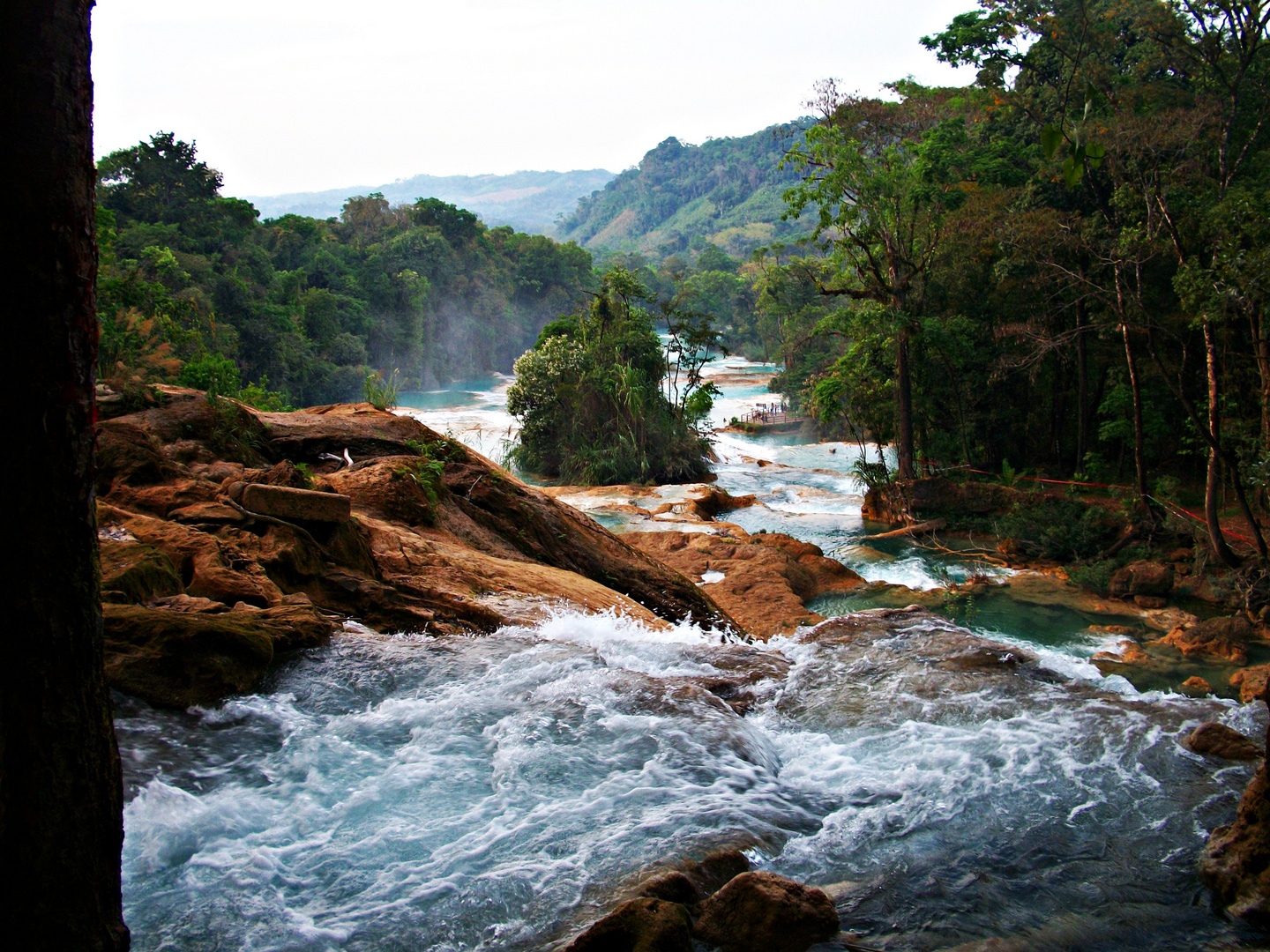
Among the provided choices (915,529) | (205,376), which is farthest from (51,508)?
(915,529)

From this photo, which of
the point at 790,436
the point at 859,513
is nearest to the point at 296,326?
the point at 790,436

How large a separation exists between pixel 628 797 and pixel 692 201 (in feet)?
506

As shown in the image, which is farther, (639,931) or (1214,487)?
(1214,487)

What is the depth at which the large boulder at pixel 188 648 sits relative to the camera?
12.8 feet

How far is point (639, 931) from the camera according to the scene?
2.76 metres

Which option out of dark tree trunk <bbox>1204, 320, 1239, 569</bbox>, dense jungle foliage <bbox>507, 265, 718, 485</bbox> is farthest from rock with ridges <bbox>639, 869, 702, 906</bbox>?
dense jungle foliage <bbox>507, 265, 718, 485</bbox>

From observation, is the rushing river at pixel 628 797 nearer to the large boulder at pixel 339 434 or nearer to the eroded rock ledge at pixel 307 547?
the eroded rock ledge at pixel 307 547

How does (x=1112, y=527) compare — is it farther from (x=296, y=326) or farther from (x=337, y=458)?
(x=296, y=326)

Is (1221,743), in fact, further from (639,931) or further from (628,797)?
(639,931)

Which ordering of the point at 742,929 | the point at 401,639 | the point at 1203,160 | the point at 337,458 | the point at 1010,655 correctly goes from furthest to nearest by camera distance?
the point at 1203,160, the point at 337,458, the point at 1010,655, the point at 401,639, the point at 742,929

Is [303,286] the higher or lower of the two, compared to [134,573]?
higher

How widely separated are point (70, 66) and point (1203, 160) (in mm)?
16321

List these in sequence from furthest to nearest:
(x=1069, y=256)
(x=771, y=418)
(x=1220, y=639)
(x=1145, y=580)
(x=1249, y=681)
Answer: (x=771, y=418) → (x=1069, y=256) → (x=1145, y=580) → (x=1220, y=639) → (x=1249, y=681)

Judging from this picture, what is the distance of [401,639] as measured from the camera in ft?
16.9
